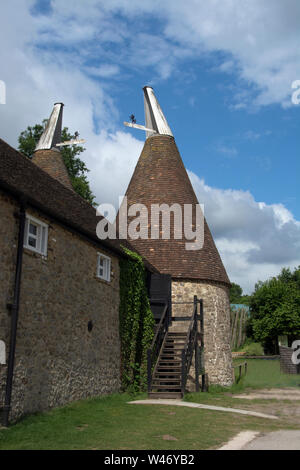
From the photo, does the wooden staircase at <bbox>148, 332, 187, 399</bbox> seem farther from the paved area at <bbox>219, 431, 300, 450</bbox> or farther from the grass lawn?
the paved area at <bbox>219, 431, 300, 450</bbox>

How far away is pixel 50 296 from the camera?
31.8ft

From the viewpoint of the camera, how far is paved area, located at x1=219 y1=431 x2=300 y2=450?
6238 mm

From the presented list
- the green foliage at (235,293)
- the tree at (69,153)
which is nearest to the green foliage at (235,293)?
the green foliage at (235,293)

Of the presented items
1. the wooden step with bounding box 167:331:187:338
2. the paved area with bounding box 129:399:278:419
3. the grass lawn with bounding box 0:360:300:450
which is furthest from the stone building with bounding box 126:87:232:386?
the grass lawn with bounding box 0:360:300:450

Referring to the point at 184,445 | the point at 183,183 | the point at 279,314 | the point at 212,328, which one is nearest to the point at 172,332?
→ the point at 212,328

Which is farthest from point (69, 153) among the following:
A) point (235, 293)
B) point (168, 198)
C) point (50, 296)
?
point (235, 293)

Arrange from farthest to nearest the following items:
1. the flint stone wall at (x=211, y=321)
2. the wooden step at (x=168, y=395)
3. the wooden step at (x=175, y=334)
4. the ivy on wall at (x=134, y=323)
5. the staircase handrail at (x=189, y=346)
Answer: the flint stone wall at (x=211, y=321)
the wooden step at (x=175, y=334)
the ivy on wall at (x=134, y=323)
the staircase handrail at (x=189, y=346)
the wooden step at (x=168, y=395)

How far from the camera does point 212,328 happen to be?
56.7 feet

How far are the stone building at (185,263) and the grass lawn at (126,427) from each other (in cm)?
682

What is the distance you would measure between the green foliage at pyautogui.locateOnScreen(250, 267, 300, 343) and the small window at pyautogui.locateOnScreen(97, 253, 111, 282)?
2897cm

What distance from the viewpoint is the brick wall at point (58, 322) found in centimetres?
845

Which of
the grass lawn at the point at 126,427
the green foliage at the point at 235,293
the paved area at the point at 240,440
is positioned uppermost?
the green foliage at the point at 235,293

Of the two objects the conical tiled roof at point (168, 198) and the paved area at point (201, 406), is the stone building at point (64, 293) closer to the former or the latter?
the conical tiled roof at point (168, 198)

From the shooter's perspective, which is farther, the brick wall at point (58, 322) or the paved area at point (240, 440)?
the brick wall at point (58, 322)
